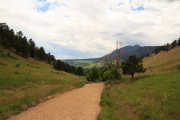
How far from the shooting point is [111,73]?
47250 millimetres

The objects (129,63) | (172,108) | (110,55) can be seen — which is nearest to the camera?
(172,108)

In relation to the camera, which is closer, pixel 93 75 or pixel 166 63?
pixel 93 75

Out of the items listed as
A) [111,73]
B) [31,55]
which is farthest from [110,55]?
[31,55]

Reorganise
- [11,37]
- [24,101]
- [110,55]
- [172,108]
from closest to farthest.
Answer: [172,108], [24,101], [110,55], [11,37]

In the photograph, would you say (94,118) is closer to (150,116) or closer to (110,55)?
(150,116)

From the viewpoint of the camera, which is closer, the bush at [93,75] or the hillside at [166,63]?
the hillside at [166,63]

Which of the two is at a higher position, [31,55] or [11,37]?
[11,37]

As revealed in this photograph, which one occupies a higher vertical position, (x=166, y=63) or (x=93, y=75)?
(x=166, y=63)

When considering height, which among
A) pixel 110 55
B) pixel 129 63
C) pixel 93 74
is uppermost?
pixel 110 55

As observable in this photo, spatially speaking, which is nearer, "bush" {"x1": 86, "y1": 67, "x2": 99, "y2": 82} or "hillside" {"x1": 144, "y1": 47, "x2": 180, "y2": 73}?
"hillside" {"x1": 144, "y1": 47, "x2": 180, "y2": 73}

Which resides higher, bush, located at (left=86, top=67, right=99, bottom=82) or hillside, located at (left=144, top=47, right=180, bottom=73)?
hillside, located at (left=144, top=47, right=180, bottom=73)

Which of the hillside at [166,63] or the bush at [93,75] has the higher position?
the hillside at [166,63]

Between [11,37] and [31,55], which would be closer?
[11,37]

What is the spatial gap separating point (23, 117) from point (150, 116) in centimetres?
902
